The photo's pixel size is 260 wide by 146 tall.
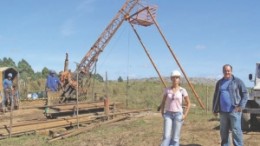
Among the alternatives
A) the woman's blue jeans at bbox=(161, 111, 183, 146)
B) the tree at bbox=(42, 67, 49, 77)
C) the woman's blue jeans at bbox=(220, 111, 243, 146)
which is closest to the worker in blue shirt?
the woman's blue jeans at bbox=(220, 111, 243, 146)

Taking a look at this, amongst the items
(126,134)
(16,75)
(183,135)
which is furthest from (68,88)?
(183,135)

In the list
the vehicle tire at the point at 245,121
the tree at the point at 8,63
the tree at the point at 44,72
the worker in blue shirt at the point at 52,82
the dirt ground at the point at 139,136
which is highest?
the tree at the point at 8,63

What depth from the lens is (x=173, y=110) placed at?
730 centimetres

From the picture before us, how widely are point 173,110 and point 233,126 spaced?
1.36 m

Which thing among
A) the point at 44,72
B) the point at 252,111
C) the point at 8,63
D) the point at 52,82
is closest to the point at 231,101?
the point at 252,111

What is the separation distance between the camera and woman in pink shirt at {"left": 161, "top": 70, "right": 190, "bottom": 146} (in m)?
7.30

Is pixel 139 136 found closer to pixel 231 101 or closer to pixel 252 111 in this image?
pixel 252 111

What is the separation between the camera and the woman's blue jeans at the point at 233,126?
7.72m

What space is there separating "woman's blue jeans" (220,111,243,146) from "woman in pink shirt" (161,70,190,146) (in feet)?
3.34

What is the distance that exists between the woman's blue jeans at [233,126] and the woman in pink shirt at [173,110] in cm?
102

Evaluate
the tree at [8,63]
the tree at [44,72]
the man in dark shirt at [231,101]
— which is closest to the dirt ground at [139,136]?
the man in dark shirt at [231,101]

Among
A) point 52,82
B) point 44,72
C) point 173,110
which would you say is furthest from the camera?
point 44,72

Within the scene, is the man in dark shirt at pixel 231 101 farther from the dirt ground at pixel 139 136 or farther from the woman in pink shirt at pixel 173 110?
the dirt ground at pixel 139 136

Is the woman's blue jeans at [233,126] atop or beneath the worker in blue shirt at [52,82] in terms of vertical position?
beneath
